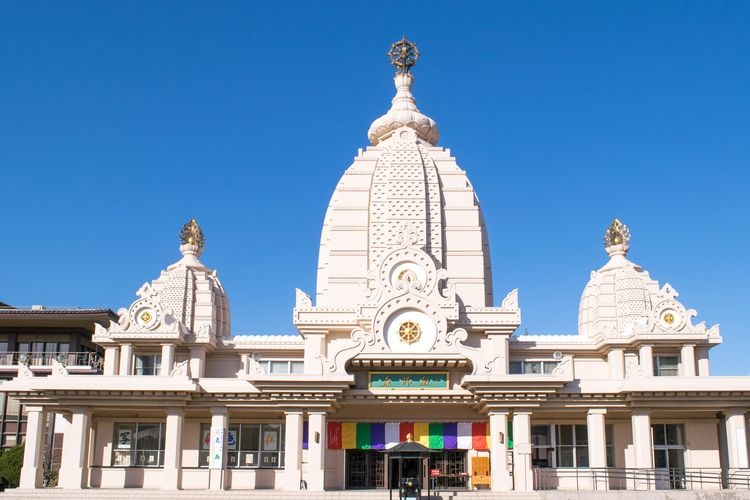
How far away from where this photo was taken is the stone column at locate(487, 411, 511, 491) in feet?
119

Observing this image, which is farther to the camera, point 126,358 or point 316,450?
point 126,358

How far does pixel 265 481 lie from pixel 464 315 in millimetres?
11729

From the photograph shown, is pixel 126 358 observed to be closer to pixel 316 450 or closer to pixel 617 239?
pixel 316 450

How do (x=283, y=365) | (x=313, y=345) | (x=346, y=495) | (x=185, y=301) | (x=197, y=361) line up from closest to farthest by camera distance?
(x=346, y=495)
(x=313, y=345)
(x=197, y=361)
(x=283, y=365)
(x=185, y=301)

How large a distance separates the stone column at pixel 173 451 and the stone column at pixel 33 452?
5.44m

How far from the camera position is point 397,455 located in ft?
128

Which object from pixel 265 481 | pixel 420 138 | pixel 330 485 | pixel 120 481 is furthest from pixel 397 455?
pixel 420 138

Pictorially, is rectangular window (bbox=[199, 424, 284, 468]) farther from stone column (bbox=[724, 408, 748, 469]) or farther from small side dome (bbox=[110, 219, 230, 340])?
stone column (bbox=[724, 408, 748, 469])

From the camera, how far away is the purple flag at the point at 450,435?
3875cm

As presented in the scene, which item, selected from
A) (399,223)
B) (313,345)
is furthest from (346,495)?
(399,223)

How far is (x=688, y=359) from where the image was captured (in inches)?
1657

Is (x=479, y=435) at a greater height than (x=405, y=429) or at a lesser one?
lesser

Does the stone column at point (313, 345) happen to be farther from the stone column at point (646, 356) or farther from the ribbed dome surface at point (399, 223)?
Result: the stone column at point (646, 356)

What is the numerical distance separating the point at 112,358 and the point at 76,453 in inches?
309
